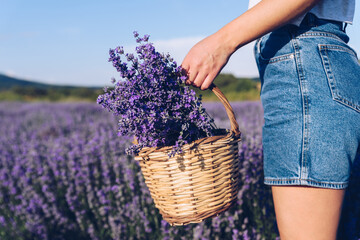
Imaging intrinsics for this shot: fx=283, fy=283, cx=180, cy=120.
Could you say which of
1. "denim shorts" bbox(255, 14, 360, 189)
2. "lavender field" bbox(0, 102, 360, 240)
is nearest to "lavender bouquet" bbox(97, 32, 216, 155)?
"denim shorts" bbox(255, 14, 360, 189)

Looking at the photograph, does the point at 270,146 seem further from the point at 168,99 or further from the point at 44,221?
the point at 44,221

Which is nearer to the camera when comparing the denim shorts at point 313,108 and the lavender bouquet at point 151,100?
the denim shorts at point 313,108

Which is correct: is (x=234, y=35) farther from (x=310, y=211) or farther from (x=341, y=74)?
(x=310, y=211)

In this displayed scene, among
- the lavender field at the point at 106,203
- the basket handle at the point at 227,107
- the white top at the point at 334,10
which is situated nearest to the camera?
the white top at the point at 334,10

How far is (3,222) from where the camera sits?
2.66 meters

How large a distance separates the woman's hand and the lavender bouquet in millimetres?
48

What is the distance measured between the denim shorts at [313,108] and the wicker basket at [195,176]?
0.21 metres

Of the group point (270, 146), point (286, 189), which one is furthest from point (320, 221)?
point (270, 146)

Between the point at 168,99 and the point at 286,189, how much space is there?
584mm

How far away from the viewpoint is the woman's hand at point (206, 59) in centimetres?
107

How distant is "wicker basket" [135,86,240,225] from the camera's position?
3.78 ft

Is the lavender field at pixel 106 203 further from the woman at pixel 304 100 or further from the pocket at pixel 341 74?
the pocket at pixel 341 74

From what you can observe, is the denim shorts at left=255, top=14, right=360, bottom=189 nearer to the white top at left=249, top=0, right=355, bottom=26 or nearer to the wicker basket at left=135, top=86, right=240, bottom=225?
the white top at left=249, top=0, right=355, bottom=26

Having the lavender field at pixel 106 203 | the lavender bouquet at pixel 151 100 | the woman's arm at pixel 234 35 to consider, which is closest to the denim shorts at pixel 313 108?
the woman's arm at pixel 234 35
